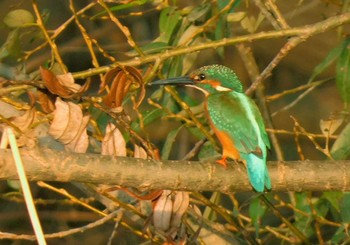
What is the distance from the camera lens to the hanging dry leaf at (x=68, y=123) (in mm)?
1783

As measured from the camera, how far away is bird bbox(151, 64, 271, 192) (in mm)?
2205

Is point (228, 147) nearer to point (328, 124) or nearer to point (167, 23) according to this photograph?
point (328, 124)

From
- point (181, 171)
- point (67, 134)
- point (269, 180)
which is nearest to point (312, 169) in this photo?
point (269, 180)

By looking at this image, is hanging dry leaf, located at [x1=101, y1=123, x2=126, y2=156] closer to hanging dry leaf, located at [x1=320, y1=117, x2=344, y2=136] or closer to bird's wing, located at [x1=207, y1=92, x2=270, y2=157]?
bird's wing, located at [x1=207, y1=92, x2=270, y2=157]

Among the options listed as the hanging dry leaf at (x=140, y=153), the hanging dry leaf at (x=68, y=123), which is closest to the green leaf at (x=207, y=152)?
the hanging dry leaf at (x=140, y=153)

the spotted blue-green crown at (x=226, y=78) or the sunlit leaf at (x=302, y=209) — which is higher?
the spotted blue-green crown at (x=226, y=78)

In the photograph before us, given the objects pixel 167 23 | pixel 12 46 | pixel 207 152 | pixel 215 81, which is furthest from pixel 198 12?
pixel 12 46

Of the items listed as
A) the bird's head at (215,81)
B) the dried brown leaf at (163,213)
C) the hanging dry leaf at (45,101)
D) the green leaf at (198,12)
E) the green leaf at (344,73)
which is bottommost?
the dried brown leaf at (163,213)

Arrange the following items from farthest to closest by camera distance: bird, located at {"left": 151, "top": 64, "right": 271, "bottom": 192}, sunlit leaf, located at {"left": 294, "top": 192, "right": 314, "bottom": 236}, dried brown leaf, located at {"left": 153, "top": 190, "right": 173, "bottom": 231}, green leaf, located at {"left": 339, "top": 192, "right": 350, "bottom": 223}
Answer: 1. sunlit leaf, located at {"left": 294, "top": 192, "right": 314, "bottom": 236}
2. green leaf, located at {"left": 339, "top": 192, "right": 350, "bottom": 223}
3. bird, located at {"left": 151, "top": 64, "right": 271, "bottom": 192}
4. dried brown leaf, located at {"left": 153, "top": 190, "right": 173, "bottom": 231}

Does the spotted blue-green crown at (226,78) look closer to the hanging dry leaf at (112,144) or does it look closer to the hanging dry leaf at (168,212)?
the hanging dry leaf at (168,212)

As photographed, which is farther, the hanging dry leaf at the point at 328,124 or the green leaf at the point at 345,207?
the hanging dry leaf at the point at 328,124

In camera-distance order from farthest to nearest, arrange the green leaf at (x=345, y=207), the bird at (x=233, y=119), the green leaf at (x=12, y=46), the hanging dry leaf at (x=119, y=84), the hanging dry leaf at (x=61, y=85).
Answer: the green leaf at (x=12, y=46), the green leaf at (x=345, y=207), the bird at (x=233, y=119), the hanging dry leaf at (x=119, y=84), the hanging dry leaf at (x=61, y=85)

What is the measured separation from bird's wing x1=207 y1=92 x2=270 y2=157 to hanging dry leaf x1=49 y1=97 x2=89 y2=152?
483mm

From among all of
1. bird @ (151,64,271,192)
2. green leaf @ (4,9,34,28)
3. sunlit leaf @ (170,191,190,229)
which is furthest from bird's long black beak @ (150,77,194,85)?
green leaf @ (4,9,34,28)
